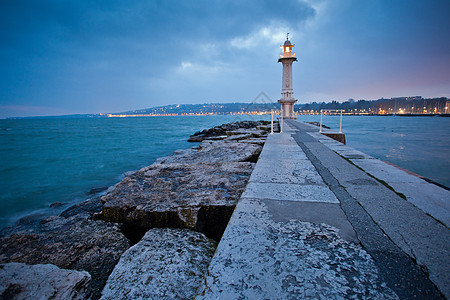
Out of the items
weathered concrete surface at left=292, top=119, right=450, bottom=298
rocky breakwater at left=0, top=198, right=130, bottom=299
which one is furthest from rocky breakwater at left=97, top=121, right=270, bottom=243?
weathered concrete surface at left=292, top=119, right=450, bottom=298

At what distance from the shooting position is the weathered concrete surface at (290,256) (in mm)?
936

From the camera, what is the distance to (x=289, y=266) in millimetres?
1071

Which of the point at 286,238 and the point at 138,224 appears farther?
the point at 138,224

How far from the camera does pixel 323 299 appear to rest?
34.8 inches

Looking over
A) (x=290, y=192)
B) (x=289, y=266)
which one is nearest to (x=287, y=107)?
(x=290, y=192)

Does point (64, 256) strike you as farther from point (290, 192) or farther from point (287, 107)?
point (287, 107)

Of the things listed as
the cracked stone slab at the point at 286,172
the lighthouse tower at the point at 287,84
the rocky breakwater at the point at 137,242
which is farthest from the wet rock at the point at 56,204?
the lighthouse tower at the point at 287,84

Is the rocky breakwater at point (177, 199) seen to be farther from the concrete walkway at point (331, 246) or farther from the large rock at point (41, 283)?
the large rock at point (41, 283)

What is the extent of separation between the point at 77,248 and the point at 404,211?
290cm

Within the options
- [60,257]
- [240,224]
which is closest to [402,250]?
[240,224]

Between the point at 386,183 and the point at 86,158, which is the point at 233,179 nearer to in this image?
the point at 386,183

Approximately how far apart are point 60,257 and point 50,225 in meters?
1.07

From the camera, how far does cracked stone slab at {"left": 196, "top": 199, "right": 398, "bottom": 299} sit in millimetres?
925

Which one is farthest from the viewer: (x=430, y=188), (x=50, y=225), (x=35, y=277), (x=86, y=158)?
(x=86, y=158)
